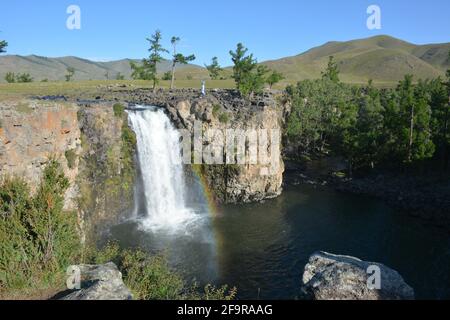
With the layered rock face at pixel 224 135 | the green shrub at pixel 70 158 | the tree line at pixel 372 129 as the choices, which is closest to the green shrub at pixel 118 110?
the layered rock face at pixel 224 135

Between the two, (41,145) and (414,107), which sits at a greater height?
(414,107)

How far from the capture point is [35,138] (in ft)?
102

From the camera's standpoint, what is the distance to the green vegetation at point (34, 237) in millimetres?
15820

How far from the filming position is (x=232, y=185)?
51.5 m

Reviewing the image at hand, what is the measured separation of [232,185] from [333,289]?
33946 mm

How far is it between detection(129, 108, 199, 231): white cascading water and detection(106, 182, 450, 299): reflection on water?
3893 mm

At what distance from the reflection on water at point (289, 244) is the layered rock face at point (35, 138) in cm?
1002

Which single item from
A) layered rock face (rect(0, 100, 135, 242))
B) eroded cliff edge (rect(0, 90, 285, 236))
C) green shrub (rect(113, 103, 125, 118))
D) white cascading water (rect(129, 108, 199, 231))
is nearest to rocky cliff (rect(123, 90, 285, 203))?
eroded cliff edge (rect(0, 90, 285, 236))

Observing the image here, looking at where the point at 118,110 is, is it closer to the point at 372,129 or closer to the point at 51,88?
the point at 51,88

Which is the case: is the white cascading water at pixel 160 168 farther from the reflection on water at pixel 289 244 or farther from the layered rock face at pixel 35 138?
the layered rock face at pixel 35 138

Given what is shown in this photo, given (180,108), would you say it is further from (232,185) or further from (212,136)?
(232,185)

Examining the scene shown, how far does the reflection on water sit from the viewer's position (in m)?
30.7

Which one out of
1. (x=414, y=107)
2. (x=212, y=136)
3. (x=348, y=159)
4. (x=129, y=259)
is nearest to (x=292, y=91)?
(x=348, y=159)

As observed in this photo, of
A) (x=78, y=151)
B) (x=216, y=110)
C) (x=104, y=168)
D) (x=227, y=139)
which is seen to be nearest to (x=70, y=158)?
(x=78, y=151)
